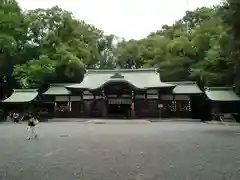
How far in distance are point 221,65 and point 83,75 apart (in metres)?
18.0

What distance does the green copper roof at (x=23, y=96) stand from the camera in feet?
130

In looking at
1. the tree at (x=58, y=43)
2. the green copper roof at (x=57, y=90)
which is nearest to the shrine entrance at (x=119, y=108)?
the green copper roof at (x=57, y=90)

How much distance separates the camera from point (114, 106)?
137 ft

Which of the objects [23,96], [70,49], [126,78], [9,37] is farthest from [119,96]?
[9,37]

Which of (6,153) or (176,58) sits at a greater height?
(176,58)

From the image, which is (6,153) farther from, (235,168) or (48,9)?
(48,9)

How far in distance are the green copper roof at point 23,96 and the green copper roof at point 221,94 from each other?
18417mm

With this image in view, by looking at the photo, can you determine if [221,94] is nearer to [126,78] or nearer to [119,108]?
[119,108]

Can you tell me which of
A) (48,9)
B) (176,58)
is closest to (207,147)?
(176,58)

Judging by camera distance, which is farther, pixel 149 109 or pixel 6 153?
pixel 149 109

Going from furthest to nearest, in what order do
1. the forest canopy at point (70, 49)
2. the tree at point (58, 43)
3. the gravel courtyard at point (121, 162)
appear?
the tree at point (58, 43) → the forest canopy at point (70, 49) → the gravel courtyard at point (121, 162)

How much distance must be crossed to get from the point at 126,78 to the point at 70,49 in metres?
7.90

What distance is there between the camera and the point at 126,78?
43594mm

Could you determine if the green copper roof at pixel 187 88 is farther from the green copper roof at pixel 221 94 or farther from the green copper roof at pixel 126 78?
the green copper roof at pixel 221 94
